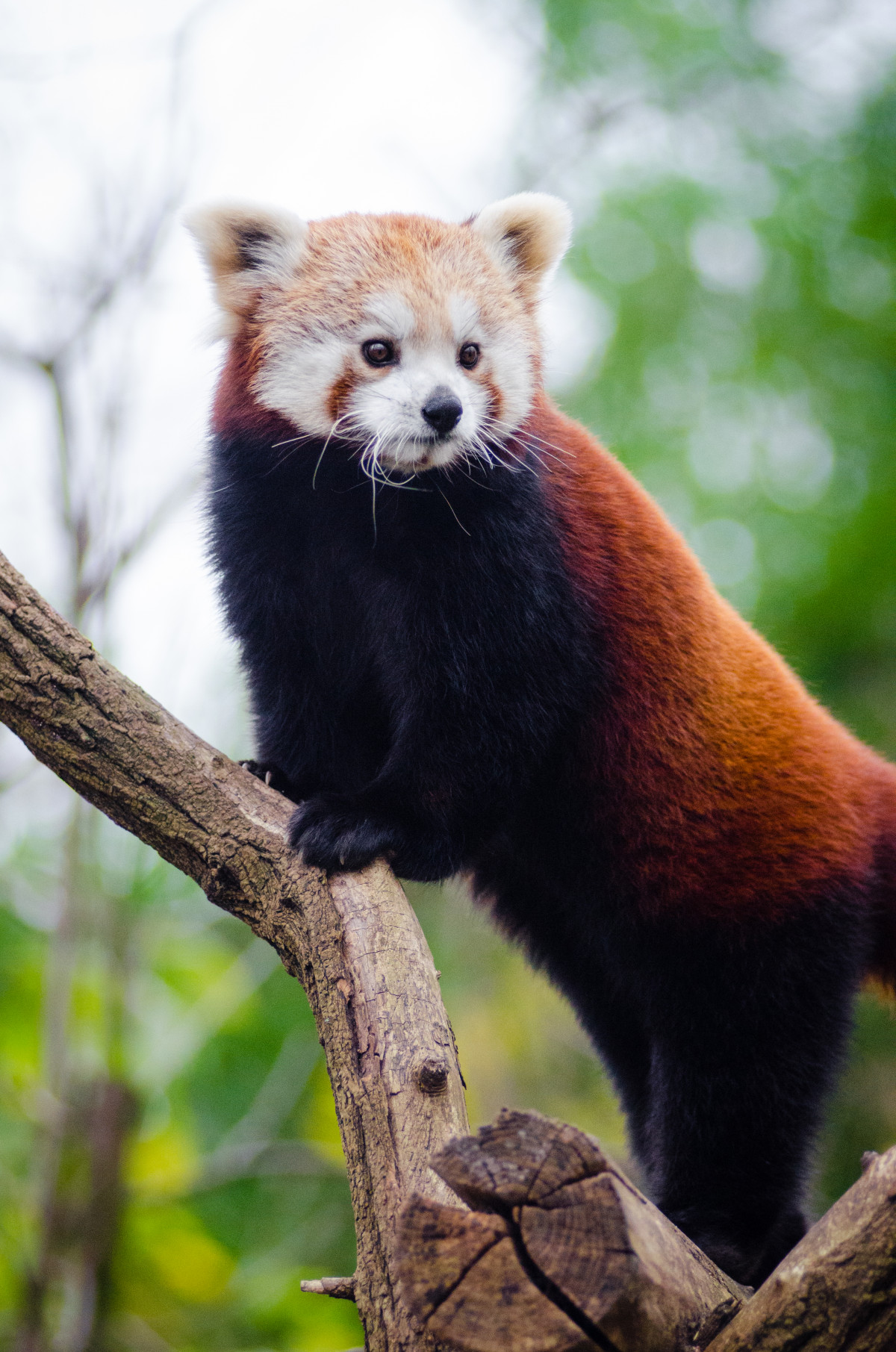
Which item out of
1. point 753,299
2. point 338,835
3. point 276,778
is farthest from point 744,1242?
point 753,299

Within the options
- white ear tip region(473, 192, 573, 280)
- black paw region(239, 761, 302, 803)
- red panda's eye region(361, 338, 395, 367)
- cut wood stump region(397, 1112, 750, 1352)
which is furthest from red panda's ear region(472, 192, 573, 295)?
cut wood stump region(397, 1112, 750, 1352)

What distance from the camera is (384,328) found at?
2.39 meters

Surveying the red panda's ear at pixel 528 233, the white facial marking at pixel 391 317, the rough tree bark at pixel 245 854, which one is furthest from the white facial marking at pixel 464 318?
the rough tree bark at pixel 245 854

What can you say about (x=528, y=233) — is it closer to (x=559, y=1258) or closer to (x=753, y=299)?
(x=559, y=1258)

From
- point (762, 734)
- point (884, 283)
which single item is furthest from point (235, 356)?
point (884, 283)

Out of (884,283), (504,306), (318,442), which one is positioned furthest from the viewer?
(884,283)

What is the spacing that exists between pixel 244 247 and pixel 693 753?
1623 millimetres

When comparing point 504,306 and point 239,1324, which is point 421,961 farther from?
point 239,1324

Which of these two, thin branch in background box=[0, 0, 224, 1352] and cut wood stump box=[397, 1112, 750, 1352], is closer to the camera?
cut wood stump box=[397, 1112, 750, 1352]

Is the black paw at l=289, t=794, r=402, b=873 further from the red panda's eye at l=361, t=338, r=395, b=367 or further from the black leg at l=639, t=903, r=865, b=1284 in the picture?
the red panda's eye at l=361, t=338, r=395, b=367

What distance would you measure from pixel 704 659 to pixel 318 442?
3.41 feet

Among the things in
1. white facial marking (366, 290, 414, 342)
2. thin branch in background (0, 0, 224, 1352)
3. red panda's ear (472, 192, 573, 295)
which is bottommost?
thin branch in background (0, 0, 224, 1352)

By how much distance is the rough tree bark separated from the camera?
1818 millimetres

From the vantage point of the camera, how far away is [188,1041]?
14.8ft
